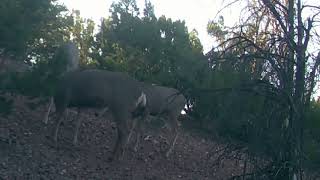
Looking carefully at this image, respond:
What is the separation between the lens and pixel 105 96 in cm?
1622

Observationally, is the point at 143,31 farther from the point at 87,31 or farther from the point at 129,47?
the point at 87,31

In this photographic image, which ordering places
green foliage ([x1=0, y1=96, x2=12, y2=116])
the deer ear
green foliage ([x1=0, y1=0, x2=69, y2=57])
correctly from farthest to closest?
the deer ear < green foliage ([x1=0, y1=96, x2=12, y2=116]) < green foliage ([x1=0, y1=0, x2=69, y2=57])

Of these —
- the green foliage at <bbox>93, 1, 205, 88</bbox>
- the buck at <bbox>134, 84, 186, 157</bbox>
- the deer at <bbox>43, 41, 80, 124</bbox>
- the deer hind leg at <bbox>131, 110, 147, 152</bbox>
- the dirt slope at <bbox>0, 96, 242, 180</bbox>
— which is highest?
the green foliage at <bbox>93, 1, 205, 88</bbox>

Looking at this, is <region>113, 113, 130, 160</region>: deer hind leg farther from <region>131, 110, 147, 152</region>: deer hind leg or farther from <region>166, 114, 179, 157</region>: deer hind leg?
<region>166, 114, 179, 157</region>: deer hind leg

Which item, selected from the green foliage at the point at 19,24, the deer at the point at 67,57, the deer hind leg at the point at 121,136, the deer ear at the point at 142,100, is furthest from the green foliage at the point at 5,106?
the deer ear at the point at 142,100

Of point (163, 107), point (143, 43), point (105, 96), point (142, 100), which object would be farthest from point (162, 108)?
point (143, 43)

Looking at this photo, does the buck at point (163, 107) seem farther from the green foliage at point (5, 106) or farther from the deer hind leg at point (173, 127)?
the green foliage at point (5, 106)

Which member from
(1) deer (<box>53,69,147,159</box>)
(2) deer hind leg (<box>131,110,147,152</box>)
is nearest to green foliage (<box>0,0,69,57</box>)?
(1) deer (<box>53,69,147,159</box>)

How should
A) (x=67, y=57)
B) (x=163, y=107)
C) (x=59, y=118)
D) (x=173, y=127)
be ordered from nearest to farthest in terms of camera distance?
(x=67, y=57) < (x=59, y=118) < (x=163, y=107) < (x=173, y=127)

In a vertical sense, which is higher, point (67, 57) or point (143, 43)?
point (143, 43)

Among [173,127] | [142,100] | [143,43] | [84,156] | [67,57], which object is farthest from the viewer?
[143,43]

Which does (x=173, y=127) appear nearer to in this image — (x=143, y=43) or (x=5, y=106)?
(x=143, y=43)

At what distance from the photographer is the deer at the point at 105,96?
16094mm

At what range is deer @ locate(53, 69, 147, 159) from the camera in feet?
52.8
